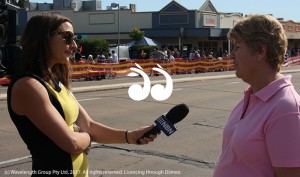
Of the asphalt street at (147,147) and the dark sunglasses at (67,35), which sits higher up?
the dark sunglasses at (67,35)

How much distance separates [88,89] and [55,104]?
15433mm

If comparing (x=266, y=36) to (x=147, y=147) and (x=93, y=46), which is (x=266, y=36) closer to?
(x=147, y=147)

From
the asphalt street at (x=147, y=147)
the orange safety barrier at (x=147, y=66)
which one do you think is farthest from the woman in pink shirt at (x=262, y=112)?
the orange safety barrier at (x=147, y=66)

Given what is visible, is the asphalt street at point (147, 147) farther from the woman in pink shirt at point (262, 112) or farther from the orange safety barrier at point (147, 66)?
the orange safety barrier at point (147, 66)

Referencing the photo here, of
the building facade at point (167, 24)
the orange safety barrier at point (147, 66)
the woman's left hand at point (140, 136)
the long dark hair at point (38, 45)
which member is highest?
the building facade at point (167, 24)

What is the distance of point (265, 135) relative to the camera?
224 cm

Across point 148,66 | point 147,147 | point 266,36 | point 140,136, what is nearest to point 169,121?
point 140,136

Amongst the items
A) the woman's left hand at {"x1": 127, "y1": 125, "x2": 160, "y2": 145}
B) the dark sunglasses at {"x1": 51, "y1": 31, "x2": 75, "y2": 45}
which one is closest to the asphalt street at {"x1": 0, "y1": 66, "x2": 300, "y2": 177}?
the woman's left hand at {"x1": 127, "y1": 125, "x2": 160, "y2": 145}

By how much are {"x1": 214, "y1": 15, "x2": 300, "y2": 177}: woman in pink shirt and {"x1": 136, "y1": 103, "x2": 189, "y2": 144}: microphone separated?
359mm

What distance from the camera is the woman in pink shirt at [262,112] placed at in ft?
7.09

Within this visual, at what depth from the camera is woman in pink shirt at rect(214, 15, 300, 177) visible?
2.16 m

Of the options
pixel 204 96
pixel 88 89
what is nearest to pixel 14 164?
pixel 204 96

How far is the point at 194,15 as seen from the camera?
55344 millimetres

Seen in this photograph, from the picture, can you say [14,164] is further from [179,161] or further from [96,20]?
[96,20]
